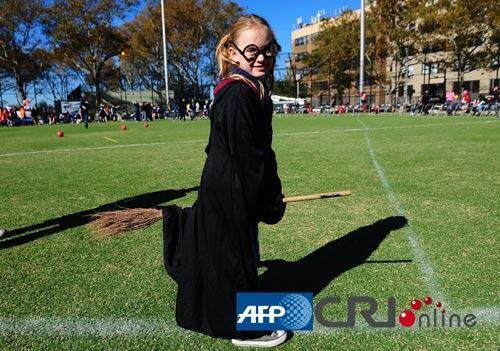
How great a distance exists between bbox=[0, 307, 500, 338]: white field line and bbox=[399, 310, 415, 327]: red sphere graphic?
0.04 meters

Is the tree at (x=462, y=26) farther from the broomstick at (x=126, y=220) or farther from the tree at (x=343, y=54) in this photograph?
the broomstick at (x=126, y=220)

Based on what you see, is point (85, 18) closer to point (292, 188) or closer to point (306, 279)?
point (292, 188)

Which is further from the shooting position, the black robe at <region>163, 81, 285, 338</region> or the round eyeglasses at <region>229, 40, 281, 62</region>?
the round eyeglasses at <region>229, 40, 281, 62</region>

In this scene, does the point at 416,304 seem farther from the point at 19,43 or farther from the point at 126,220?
the point at 19,43

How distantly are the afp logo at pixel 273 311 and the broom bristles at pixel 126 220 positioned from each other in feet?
3.59

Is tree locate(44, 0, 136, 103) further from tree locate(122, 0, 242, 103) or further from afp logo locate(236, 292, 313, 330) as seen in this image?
afp logo locate(236, 292, 313, 330)

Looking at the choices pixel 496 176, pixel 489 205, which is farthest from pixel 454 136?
pixel 489 205

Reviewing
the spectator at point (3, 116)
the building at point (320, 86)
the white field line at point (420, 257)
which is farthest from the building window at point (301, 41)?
the white field line at point (420, 257)

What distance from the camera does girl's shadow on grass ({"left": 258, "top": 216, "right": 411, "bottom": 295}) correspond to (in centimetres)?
342

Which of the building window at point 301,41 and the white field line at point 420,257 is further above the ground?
the building window at point 301,41

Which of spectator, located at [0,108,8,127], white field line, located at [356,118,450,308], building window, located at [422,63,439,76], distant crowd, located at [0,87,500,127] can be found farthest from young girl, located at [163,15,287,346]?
building window, located at [422,63,439,76]

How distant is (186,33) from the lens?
48.1 meters

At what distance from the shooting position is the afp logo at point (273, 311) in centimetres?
257

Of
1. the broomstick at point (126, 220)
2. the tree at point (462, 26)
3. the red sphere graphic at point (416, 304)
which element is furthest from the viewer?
the tree at point (462, 26)
